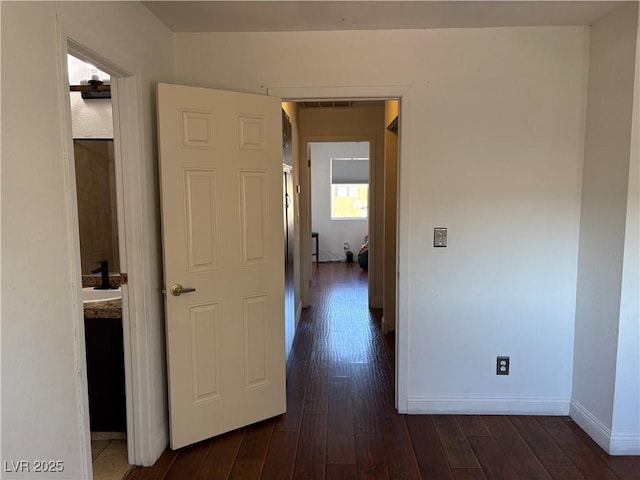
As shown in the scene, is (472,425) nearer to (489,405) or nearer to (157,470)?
(489,405)

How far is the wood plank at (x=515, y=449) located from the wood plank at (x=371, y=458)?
0.68 m

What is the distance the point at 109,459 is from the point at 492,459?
207cm

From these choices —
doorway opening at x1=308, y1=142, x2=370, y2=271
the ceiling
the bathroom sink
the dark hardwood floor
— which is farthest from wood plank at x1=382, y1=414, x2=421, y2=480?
doorway opening at x1=308, y1=142, x2=370, y2=271

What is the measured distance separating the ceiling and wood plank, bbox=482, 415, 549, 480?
2380mm

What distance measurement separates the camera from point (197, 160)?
2.32 meters

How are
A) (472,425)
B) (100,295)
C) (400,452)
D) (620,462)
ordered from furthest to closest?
(472,425) < (100,295) < (400,452) < (620,462)

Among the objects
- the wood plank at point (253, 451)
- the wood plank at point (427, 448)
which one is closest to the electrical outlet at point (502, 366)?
the wood plank at point (427, 448)

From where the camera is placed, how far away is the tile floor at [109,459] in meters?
2.20

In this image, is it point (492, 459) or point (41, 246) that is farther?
point (492, 459)

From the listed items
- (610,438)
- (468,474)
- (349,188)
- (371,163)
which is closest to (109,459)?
(468,474)

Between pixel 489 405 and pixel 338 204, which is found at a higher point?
pixel 338 204

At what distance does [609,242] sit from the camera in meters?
2.34

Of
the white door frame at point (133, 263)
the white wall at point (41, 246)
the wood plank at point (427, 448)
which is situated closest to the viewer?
the white wall at point (41, 246)

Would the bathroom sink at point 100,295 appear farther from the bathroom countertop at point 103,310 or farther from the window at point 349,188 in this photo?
the window at point 349,188
